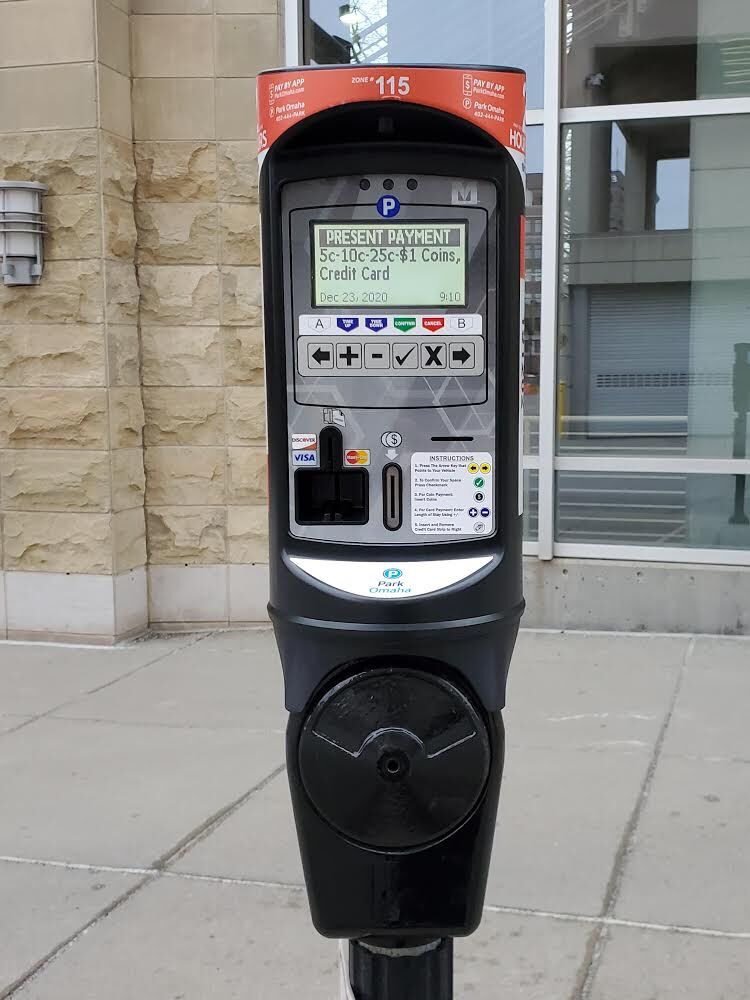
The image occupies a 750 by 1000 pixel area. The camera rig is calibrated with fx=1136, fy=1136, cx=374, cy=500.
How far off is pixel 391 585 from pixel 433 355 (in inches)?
16.9

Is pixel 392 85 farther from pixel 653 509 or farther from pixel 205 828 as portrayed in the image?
pixel 653 509

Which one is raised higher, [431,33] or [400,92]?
[431,33]

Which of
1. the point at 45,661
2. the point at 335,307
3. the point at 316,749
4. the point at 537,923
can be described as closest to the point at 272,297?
the point at 335,307

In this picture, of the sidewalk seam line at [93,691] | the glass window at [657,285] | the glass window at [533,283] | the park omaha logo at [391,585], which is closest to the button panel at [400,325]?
the park omaha logo at [391,585]

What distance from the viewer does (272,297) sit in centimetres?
215

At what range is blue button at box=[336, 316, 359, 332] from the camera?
6.83 feet

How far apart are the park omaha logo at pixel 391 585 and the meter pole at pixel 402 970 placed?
27.3 inches

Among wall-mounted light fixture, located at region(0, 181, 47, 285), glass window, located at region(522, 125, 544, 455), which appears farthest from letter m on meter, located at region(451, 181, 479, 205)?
wall-mounted light fixture, located at region(0, 181, 47, 285)

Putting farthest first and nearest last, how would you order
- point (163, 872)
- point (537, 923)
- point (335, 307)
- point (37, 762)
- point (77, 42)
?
point (77, 42)
point (37, 762)
point (163, 872)
point (537, 923)
point (335, 307)

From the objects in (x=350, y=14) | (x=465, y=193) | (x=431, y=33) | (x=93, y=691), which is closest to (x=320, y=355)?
(x=465, y=193)

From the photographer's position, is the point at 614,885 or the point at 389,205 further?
the point at 614,885

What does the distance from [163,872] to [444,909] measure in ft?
5.26

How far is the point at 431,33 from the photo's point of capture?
6.32 m

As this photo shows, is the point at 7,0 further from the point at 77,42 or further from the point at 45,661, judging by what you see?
the point at 45,661
